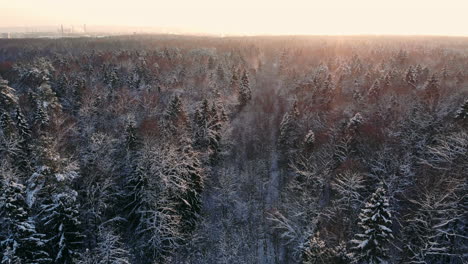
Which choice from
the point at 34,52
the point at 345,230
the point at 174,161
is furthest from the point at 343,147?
the point at 34,52

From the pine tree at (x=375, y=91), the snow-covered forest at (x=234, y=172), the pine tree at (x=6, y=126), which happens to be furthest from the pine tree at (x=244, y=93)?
the pine tree at (x=6, y=126)

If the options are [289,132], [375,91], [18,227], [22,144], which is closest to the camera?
[18,227]

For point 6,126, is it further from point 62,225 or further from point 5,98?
point 62,225

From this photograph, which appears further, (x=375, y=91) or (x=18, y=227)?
(x=375, y=91)

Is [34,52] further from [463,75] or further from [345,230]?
[463,75]

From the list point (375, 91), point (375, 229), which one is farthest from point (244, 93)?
point (375, 229)

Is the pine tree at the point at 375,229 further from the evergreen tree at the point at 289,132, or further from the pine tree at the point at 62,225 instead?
the evergreen tree at the point at 289,132

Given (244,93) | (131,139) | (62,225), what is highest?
(244,93)

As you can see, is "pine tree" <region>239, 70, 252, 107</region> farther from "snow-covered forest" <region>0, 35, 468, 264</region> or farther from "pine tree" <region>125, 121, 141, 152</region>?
"pine tree" <region>125, 121, 141, 152</region>
